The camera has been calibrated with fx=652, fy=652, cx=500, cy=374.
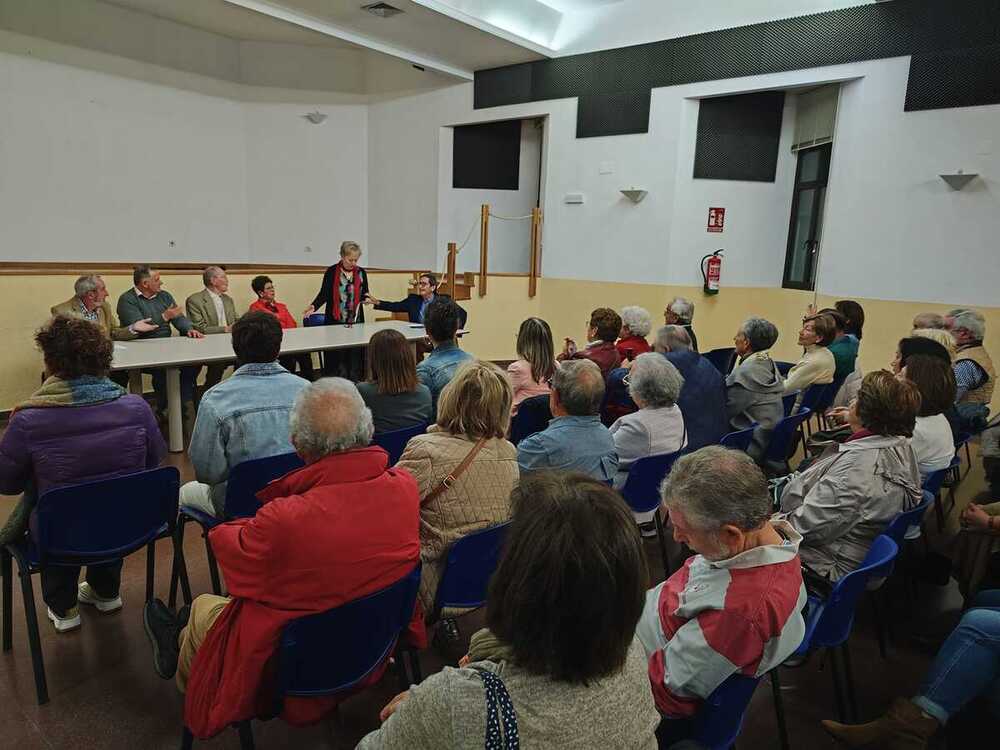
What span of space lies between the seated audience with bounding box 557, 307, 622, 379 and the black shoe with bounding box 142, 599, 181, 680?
2.60 meters

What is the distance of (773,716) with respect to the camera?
221cm

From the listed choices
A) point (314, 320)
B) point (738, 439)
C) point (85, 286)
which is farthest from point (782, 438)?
point (85, 286)

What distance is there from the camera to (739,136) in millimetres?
8023

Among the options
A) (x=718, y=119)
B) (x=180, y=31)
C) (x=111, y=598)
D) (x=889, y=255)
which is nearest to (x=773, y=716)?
(x=111, y=598)

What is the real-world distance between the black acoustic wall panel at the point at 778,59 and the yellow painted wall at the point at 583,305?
6.54 feet

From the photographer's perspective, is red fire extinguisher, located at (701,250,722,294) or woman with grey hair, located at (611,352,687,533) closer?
woman with grey hair, located at (611,352,687,533)

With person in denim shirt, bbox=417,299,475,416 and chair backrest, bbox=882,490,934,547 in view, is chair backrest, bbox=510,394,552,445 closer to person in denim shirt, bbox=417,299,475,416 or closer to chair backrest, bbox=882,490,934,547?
person in denim shirt, bbox=417,299,475,416

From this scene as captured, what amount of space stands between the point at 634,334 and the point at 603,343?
59cm

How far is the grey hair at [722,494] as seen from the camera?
141 centimetres

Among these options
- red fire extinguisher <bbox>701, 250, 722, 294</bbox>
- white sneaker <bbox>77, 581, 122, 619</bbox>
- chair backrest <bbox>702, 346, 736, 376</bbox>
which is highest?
red fire extinguisher <bbox>701, 250, 722, 294</bbox>

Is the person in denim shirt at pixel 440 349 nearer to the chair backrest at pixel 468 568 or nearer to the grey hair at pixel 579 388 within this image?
the grey hair at pixel 579 388

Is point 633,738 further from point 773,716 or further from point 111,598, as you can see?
point 111,598

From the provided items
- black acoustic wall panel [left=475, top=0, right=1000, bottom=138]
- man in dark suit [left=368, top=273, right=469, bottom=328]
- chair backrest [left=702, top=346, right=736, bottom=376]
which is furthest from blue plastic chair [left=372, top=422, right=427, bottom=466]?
black acoustic wall panel [left=475, top=0, right=1000, bottom=138]

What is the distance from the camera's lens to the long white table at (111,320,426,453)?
4.02 metres
